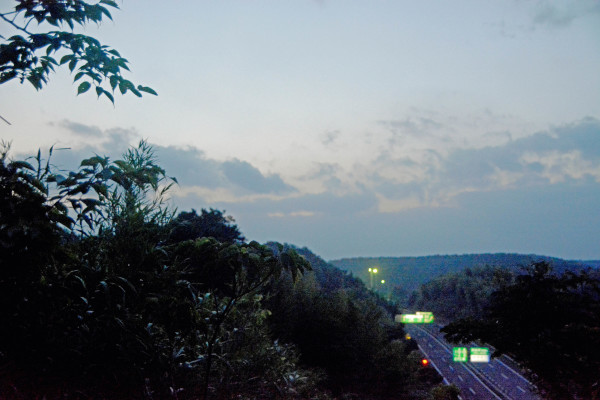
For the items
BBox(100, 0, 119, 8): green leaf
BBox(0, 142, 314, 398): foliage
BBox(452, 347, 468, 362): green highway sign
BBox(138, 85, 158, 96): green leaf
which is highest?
BBox(100, 0, 119, 8): green leaf

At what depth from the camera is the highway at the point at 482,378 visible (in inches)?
1257

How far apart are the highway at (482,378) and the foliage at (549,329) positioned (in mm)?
14325

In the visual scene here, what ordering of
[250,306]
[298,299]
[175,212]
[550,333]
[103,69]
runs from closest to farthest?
1. [103,69]
2. [175,212]
3. [250,306]
4. [550,333]
5. [298,299]

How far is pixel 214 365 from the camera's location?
6.97 meters

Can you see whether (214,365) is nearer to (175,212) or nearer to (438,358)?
(175,212)

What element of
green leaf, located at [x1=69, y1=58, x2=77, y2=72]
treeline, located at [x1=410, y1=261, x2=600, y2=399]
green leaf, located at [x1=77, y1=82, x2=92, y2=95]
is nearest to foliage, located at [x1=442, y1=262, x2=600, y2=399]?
treeline, located at [x1=410, y1=261, x2=600, y2=399]

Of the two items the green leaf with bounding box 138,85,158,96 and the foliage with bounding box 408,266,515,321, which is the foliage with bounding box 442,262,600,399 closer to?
the green leaf with bounding box 138,85,158,96

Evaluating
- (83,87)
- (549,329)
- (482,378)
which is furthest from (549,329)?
(482,378)

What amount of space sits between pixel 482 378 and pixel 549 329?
1161 inches

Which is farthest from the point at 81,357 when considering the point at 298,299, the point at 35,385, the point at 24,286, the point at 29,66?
the point at 298,299

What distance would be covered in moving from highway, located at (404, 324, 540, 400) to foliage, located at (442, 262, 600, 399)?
14325mm

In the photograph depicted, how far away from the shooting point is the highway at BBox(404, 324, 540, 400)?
105 feet

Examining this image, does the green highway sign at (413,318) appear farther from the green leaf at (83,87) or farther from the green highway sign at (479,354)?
the green leaf at (83,87)

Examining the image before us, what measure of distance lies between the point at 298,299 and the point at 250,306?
15.6 meters
